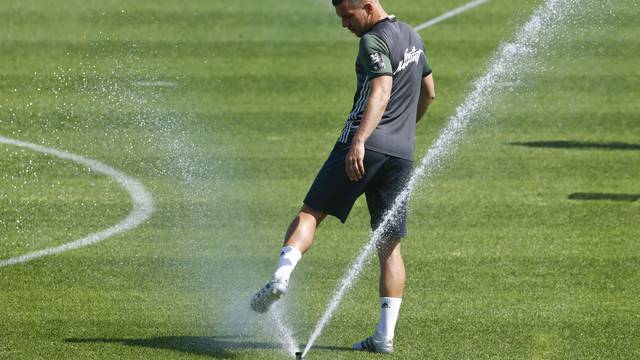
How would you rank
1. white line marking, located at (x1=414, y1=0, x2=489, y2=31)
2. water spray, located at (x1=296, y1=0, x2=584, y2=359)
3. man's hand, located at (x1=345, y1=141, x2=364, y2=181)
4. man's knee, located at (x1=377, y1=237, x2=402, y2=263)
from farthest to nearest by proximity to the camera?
white line marking, located at (x1=414, y1=0, x2=489, y2=31)
water spray, located at (x1=296, y1=0, x2=584, y2=359)
man's knee, located at (x1=377, y1=237, x2=402, y2=263)
man's hand, located at (x1=345, y1=141, x2=364, y2=181)

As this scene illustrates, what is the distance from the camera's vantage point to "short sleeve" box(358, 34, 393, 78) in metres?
6.87

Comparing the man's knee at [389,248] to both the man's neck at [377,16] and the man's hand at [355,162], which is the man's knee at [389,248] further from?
the man's neck at [377,16]

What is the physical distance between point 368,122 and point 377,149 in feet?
0.88

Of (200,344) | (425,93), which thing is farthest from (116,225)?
(425,93)

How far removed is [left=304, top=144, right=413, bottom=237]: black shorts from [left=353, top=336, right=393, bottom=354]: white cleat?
60cm

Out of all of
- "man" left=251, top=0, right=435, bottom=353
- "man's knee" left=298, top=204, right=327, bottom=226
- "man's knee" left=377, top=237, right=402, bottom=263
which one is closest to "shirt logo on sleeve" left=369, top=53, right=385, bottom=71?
"man" left=251, top=0, right=435, bottom=353

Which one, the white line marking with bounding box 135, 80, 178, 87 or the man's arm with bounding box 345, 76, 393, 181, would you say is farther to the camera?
the white line marking with bounding box 135, 80, 178, 87

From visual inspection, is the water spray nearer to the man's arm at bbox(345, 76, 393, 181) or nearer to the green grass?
the green grass

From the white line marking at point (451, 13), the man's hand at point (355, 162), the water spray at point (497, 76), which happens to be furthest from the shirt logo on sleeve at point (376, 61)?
the white line marking at point (451, 13)

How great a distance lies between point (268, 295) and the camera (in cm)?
662

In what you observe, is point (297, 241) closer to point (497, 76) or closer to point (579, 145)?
point (579, 145)

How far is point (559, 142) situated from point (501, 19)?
4568mm

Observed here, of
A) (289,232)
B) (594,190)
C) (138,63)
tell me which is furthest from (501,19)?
(289,232)

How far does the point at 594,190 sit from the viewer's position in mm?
11078
